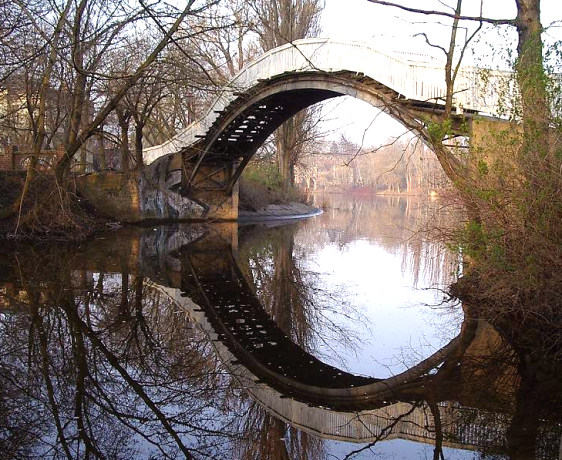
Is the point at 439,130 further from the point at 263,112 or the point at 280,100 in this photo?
the point at 263,112

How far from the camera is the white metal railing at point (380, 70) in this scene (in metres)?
11.7

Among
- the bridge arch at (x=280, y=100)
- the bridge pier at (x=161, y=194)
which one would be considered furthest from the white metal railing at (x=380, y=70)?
the bridge pier at (x=161, y=194)

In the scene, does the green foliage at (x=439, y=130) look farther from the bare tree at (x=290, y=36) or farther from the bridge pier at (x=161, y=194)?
the bare tree at (x=290, y=36)

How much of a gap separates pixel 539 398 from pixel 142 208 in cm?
2004

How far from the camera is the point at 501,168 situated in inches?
316

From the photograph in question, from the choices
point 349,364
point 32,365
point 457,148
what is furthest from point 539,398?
point 457,148

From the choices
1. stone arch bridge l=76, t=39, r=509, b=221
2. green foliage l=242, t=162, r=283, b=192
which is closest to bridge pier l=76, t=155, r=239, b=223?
stone arch bridge l=76, t=39, r=509, b=221

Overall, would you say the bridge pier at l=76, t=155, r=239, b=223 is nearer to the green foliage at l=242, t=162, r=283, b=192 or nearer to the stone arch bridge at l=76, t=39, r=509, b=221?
the stone arch bridge at l=76, t=39, r=509, b=221

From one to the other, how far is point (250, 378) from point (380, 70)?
10.3 metres

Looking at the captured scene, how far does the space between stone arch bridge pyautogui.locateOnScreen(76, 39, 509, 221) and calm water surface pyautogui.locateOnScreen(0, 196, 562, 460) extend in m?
3.11

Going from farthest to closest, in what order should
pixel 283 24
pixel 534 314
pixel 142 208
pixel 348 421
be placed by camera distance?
pixel 283 24, pixel 142 208, pixel 534 314, pixel 348 421

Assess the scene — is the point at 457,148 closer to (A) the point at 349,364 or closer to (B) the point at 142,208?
(A) the point at 349,364

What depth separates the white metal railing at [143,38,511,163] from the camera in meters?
11.7

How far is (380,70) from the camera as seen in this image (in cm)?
1398
